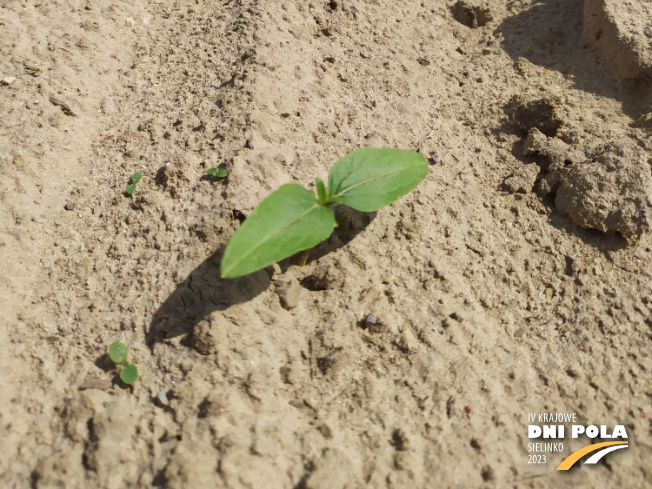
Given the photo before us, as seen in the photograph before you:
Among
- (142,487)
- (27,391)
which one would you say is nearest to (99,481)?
(142,487)

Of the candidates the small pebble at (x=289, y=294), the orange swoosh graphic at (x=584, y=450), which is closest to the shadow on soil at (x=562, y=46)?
the orange swoosh graphic at (x=584, y=450)

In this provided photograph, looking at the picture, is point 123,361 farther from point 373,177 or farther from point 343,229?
point 373,177

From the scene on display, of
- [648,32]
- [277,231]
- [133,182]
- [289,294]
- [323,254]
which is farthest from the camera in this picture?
[648,32]

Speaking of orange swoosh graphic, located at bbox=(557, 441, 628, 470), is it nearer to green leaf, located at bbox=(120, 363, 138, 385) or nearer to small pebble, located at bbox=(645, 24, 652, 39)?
green leaf, located at bbox=(120, 363, 138, 385)

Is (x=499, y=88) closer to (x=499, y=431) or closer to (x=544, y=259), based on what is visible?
(x=544, y=259)

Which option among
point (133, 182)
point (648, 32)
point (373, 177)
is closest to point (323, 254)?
point (373, 177)

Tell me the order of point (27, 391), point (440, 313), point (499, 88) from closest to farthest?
point (27, 391) → point (440, 313) → point (499, 88)
